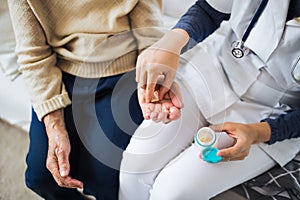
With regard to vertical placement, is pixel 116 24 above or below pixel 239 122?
above

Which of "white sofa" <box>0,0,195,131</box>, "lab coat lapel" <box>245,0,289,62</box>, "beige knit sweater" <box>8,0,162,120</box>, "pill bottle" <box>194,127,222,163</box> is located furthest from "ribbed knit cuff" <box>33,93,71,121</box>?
"lab coat lapel" <box>245,0,289,62</box>

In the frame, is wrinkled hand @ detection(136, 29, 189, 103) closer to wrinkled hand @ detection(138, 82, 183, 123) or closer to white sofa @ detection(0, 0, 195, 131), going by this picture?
wrinkled hand @ detection(138, 82, 183, 123)

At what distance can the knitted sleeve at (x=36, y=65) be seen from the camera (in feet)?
2.98

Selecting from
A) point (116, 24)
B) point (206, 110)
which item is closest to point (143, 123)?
point (206, 110)

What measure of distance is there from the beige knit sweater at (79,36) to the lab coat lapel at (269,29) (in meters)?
0.25

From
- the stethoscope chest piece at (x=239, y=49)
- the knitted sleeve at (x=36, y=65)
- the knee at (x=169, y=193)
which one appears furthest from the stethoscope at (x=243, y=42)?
the knitted sleeve at (x=36, y=65)

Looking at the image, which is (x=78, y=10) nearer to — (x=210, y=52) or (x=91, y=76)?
(x=91, y=76)

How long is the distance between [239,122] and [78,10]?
49 centimetres

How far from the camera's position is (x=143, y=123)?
0.83 metres

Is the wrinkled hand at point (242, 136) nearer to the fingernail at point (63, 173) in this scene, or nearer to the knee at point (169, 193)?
the knee at point (169, 193)

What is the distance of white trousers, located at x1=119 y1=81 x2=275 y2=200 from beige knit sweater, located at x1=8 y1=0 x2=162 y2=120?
0.21m

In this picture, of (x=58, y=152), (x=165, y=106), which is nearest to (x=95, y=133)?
Answer: (x=58, y=152)

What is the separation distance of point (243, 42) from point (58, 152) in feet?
1.68

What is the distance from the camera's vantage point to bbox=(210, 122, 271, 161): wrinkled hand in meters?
0.75
